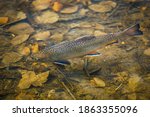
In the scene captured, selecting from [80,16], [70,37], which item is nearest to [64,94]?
[70,37]

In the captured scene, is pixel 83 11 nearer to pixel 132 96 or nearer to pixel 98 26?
pixel 98 26

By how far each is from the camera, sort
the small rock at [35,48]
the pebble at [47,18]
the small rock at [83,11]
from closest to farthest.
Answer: the small rock at [35,48]
the pebble at [47,18]
the small rock at [83,11]

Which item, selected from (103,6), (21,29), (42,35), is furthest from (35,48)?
(103,6)

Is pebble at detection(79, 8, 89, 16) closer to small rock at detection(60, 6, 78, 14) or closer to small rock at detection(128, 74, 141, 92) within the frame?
small rock at detection(60, 6, 78, 14)

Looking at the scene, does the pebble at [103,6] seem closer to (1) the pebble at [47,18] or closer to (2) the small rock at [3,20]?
(1) the pebble at [47,18]

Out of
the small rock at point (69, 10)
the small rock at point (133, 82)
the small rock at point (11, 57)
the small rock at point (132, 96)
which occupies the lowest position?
the small rock at point (132, 96)

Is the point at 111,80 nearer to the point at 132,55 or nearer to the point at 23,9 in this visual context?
the point at 132,55

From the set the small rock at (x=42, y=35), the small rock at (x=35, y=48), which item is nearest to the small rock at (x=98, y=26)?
the small rock at (x=42, y=35)
